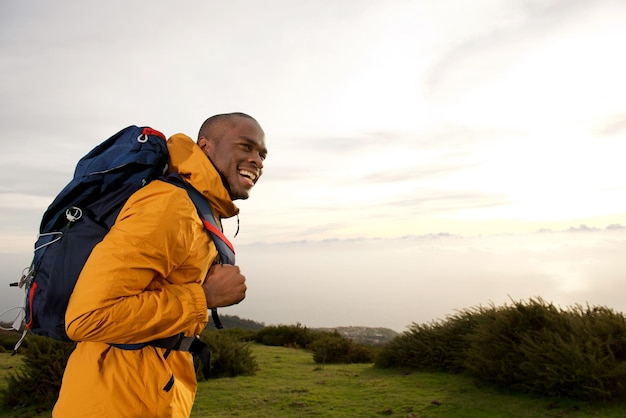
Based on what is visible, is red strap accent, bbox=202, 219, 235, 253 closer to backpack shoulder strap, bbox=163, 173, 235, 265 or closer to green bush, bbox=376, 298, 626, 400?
backpack shoulder strap, bbox=163, 173, 235, 265

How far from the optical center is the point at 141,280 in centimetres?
221

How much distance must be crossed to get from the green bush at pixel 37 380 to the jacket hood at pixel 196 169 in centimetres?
598

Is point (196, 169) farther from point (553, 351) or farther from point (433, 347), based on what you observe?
point (433, 347)

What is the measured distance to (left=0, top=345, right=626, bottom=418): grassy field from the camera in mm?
5677

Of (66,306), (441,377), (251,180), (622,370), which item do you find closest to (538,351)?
(622,370)

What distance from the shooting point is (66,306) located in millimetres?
2205

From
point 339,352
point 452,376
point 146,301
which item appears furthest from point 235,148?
point 339,352

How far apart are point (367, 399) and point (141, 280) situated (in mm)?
5105

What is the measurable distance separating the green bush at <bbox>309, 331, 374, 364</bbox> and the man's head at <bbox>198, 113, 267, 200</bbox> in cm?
852

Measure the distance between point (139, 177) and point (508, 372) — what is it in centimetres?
558

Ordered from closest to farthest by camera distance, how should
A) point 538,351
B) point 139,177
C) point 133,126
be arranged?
point 139,177, point 133,126, point 538,351

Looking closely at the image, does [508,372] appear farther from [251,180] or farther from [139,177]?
[139,177]

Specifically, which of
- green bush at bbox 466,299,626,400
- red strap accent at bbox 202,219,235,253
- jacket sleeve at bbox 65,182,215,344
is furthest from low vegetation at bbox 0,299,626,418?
jacket sleeve at bbox 65,182,215,344

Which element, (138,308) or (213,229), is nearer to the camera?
(138,308)
